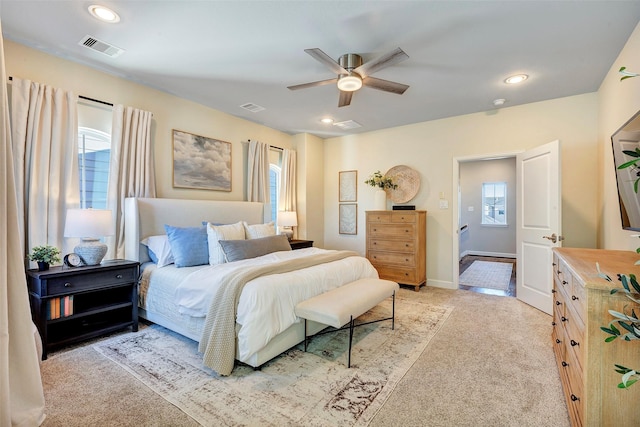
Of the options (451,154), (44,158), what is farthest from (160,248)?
(451,154)

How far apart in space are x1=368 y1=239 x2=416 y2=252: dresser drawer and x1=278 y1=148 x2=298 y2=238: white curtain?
5.47 ft

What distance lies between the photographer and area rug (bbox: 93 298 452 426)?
71.4 inches

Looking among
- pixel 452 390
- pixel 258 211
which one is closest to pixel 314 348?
pixel 452 390

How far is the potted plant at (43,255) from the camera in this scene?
8.32 feet

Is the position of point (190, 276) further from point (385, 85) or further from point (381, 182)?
point (381, 182)

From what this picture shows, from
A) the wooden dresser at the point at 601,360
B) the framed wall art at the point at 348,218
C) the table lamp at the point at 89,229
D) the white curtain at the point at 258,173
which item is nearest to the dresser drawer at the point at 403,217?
the framed wall art at the point at 348,218

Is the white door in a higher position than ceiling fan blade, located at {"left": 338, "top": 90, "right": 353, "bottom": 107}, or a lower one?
lower

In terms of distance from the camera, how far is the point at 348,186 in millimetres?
5855

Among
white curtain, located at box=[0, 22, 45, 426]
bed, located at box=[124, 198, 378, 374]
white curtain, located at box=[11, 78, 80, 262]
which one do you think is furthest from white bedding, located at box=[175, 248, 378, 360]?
white curtain, located at box=[11, 78, 80, 262]

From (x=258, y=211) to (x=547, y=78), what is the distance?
418 centimetres

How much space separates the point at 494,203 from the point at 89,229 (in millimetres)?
8827

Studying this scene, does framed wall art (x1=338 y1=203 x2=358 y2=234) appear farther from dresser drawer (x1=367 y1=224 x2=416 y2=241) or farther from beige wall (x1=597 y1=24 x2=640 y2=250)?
beige wall (x1=597 y1=24 x2=640 y2=250)

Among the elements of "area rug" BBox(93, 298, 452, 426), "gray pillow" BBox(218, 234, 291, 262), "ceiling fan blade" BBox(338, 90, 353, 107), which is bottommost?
"area rug" BBox(93, 298, 452, 426)

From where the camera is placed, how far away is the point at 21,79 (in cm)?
265
